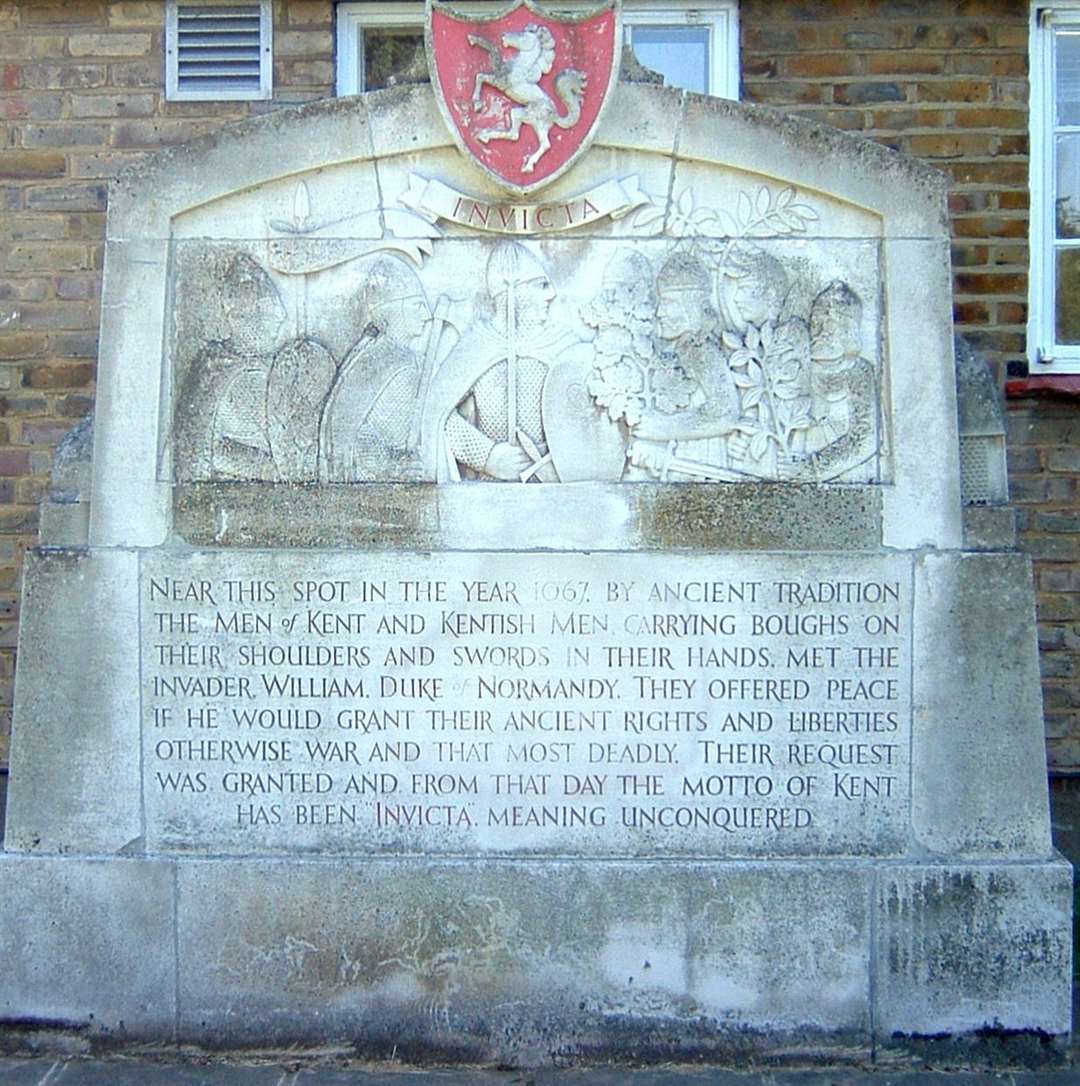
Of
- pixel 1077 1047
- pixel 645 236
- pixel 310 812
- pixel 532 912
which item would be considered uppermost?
pixel 645 236

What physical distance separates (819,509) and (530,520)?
883mm

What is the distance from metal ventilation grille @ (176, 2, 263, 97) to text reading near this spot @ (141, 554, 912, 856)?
286cm

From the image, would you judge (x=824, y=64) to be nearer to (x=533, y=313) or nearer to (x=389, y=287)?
(x=533, y=313)

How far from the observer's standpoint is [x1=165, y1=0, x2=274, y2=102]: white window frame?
661 cm

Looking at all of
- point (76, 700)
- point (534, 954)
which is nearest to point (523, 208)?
point (76, 700)

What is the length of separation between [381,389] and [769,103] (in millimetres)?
2740

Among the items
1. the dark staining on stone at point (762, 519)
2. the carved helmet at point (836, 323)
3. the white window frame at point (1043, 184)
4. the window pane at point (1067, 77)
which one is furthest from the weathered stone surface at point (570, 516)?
the window pane at point (1067, 77)

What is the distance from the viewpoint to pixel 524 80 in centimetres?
455

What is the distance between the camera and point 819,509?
463 cm

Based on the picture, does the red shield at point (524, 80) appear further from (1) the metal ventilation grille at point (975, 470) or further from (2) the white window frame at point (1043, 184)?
(2) the white window frame at point (1043, 184)

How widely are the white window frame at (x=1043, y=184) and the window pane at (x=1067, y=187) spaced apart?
0.04 m

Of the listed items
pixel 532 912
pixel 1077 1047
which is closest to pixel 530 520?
pixel 532 912

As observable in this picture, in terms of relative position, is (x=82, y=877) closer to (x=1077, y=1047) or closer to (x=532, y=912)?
(x=532, y=912)

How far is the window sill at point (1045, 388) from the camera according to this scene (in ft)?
20.8
